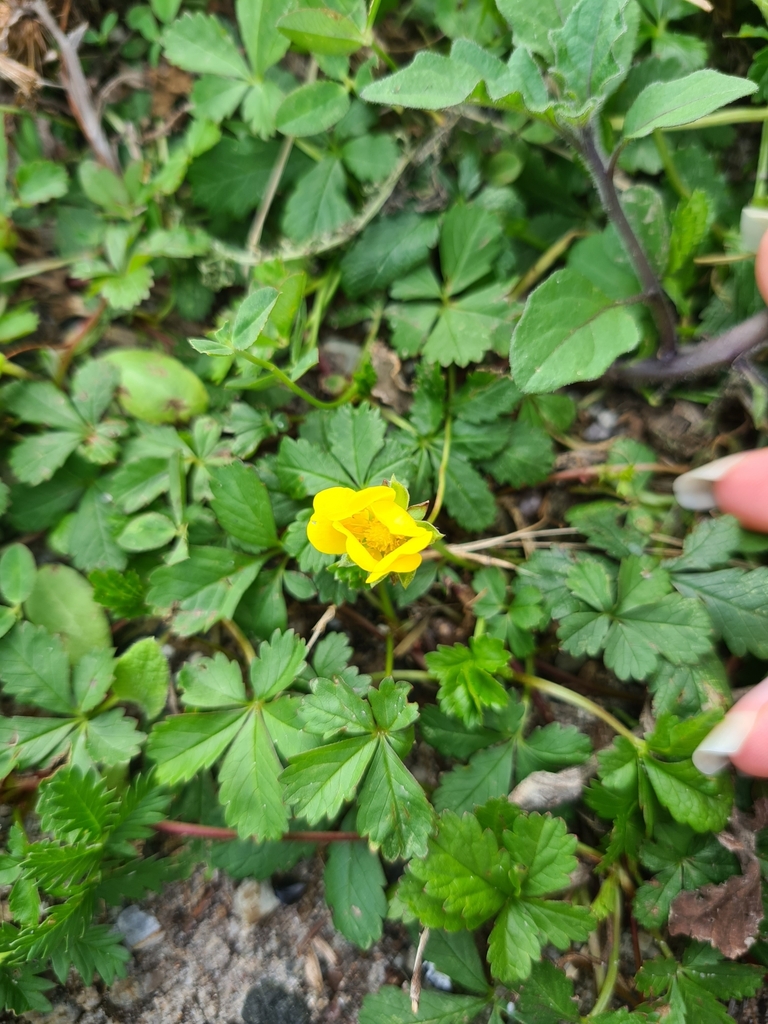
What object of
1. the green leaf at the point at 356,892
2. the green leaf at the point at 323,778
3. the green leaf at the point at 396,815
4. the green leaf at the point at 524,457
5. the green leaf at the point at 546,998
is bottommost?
the green leaf at the point at 546,998

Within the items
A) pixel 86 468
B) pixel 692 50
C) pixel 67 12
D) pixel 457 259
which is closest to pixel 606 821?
pixel 457 259

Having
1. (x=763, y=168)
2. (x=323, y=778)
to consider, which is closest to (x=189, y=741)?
(x=323, y=778)

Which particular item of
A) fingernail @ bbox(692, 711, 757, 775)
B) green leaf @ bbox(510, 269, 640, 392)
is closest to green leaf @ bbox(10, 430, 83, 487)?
green leaf @ bbox(510, 269, 640, 392)

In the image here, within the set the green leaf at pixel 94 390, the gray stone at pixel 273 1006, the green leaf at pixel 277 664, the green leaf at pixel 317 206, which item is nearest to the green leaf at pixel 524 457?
the green leaf at pixel 277 664

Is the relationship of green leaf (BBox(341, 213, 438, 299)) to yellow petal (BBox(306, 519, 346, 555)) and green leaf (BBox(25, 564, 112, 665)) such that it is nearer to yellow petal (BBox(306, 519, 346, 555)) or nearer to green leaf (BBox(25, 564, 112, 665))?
yellow petal (BBox(306, 519, 346, 555))

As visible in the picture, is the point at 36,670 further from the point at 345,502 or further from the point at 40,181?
the point at 40,181

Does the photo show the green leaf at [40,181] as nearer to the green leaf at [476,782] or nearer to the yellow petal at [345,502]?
the yellow petal at [345,502]

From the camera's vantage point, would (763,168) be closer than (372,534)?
No
